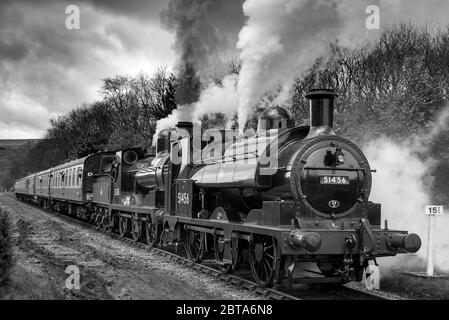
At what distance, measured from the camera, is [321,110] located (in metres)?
9.24

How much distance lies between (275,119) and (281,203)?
8.47 ft

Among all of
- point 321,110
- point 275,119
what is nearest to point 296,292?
point 321,110

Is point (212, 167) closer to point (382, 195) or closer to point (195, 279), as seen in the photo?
point (195, 279)

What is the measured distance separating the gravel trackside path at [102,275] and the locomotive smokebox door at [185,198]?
49.5 inches

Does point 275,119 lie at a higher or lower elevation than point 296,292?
higher

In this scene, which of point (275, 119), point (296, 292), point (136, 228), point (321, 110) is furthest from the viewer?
point (136, 228)

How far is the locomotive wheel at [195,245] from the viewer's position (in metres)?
11.7

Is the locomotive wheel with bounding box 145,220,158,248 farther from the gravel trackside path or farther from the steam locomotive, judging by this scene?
the steam locomotive

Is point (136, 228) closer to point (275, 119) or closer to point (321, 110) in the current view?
point (275, 119)

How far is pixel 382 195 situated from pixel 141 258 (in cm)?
734

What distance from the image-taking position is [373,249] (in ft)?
27.7

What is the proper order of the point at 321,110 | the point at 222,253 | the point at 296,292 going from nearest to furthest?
the point at 296,292
the point at 321,110
the point at 222,253

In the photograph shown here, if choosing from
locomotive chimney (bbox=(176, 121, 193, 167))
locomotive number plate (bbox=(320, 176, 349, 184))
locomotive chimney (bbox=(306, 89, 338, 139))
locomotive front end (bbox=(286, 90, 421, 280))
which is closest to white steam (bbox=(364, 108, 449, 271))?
locomotive front end (bbox=(286, 90, 421, 280))

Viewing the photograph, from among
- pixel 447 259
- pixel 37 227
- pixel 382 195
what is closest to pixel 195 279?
pixel 447 259
